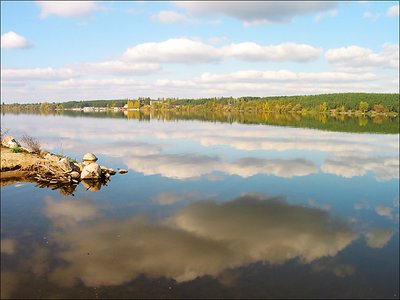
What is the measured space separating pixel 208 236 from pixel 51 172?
19.1 m

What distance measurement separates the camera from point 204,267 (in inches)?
578

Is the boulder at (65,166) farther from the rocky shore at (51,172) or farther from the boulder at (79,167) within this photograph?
the boulder at (79,167)

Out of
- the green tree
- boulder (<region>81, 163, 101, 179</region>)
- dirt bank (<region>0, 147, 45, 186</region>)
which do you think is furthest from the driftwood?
the green tree

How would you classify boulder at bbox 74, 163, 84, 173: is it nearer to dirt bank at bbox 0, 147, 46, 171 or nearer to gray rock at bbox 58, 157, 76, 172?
gray rock at bbox 58, 157, 76, 172

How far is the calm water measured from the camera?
13.1m

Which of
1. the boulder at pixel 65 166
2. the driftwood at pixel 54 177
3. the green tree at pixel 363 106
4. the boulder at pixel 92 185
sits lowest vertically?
the boulder at pixel 92 185

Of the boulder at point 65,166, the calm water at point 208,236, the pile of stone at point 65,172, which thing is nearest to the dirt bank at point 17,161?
the pile of stone at point 65,172

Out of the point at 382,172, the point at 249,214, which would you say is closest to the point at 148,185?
the point at 249,214

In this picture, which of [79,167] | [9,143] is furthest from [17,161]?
[9,143]

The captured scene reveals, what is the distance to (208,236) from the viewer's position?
18.1 m

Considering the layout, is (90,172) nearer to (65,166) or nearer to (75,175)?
(75,175)

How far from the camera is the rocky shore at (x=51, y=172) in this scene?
1170 inches

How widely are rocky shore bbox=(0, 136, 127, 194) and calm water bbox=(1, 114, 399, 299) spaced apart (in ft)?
5.11

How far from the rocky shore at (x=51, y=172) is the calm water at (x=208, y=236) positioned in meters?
1.56
